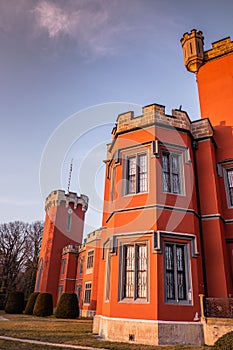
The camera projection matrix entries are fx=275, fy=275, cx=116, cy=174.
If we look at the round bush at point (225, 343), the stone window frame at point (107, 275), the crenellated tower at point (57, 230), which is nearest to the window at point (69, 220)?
the crenellated tower at point (57, 230)

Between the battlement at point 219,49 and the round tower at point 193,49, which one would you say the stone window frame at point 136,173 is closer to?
the round tower at point 193,49

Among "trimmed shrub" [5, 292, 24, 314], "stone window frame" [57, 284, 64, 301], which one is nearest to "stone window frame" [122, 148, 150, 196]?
"stone window frame" [57, 284, 64, 301]

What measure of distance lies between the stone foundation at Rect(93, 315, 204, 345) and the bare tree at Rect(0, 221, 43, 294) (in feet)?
124

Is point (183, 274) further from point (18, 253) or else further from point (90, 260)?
point (18, 253)

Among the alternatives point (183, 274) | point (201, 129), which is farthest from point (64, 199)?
point (183, 274)

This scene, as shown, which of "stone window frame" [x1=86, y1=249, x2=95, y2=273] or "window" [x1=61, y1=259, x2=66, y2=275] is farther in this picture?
"window" [x1=61, y1=259, x2=66, y2=275]

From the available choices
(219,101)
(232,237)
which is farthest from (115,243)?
(219,101)

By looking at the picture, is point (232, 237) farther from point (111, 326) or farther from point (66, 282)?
point (66, 282)

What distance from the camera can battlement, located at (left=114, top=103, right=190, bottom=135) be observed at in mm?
11906

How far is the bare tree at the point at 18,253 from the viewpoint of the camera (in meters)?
42.3

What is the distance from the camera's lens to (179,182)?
1136 centimetres

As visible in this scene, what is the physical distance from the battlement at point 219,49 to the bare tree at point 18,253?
131ft

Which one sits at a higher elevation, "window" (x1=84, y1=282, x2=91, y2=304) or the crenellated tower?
the crenellated tower

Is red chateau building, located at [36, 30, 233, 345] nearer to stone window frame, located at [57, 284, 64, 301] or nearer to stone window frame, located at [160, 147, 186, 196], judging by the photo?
stone window frame, located at [160, 147, 186, 196]
